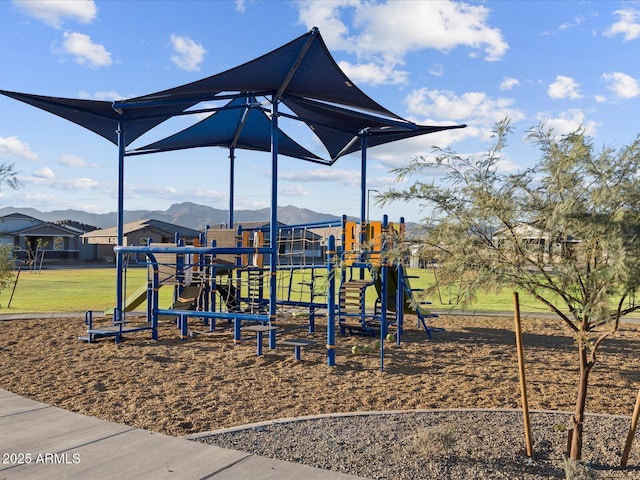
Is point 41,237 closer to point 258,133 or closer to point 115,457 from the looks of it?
point 258,133

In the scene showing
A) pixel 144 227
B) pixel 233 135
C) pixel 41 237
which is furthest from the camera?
pixel 144 227

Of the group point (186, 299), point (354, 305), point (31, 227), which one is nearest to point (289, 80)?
point (354, 305)

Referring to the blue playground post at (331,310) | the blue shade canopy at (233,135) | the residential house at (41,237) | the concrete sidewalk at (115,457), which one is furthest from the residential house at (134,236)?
the concrete sidewalk at (115,457)

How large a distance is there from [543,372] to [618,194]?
17.7 feet

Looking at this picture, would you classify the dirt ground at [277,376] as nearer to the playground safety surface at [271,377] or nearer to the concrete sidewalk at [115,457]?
the playground safety surface at [271,377]

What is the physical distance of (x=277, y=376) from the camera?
850 cm

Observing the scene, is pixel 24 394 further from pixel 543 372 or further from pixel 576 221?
pixel 543 372

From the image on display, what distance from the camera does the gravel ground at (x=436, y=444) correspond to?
184 inches

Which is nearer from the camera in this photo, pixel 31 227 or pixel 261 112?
pixel 261 112

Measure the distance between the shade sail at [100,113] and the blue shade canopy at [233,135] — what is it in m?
0.91

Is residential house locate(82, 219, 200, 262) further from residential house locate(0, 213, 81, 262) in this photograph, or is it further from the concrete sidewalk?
the concrete sidewalk

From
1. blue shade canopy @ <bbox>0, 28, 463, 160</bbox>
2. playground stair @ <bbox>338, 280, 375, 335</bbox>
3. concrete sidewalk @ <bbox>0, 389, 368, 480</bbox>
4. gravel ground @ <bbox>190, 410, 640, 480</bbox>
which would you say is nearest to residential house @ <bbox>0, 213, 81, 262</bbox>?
blue shade canopy @ <bbox>0, 28, 463, 160</bbox>

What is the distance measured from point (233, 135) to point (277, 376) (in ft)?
33.0

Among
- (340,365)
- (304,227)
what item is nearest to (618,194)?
(340,365)
